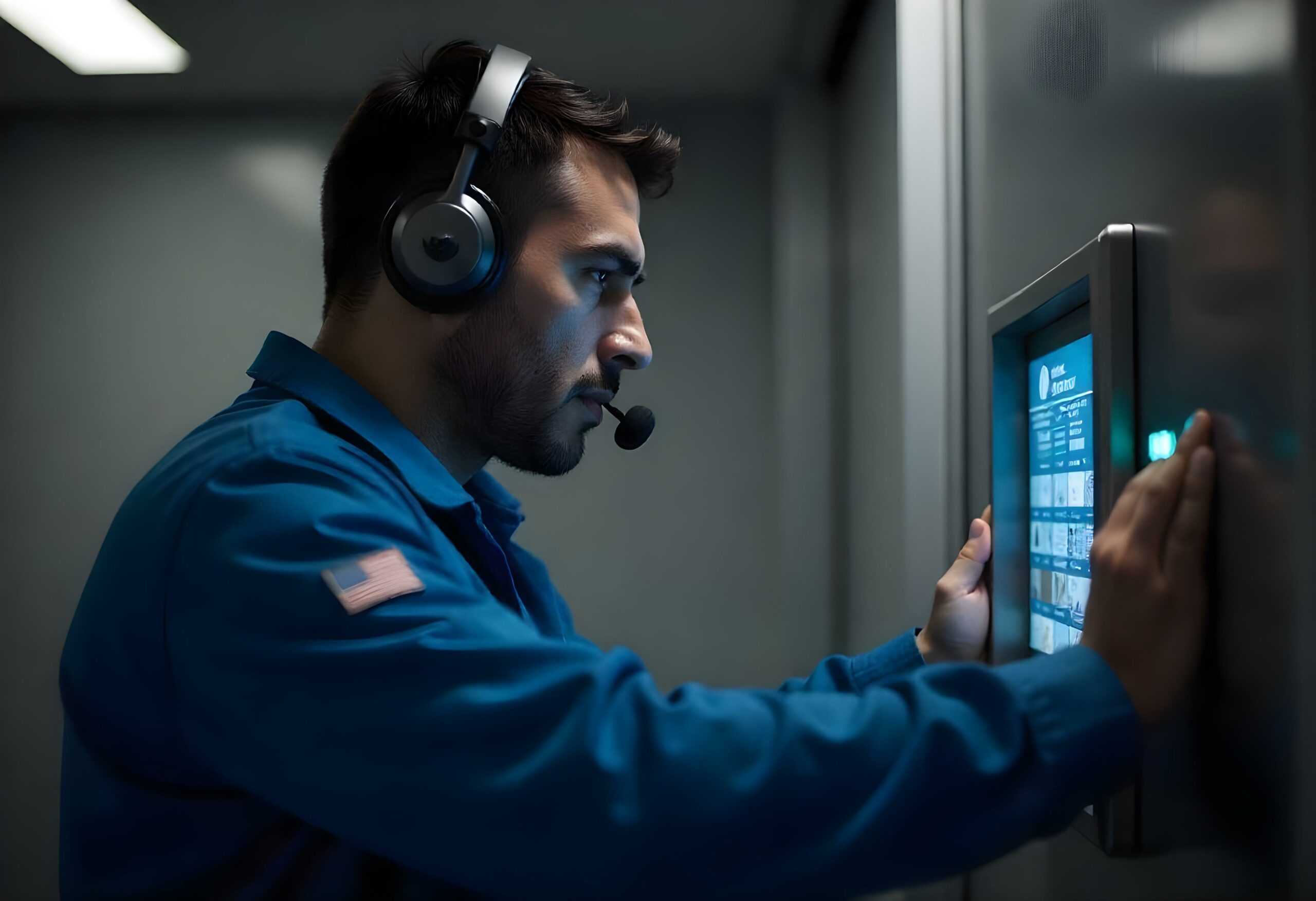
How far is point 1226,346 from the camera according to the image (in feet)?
1.76

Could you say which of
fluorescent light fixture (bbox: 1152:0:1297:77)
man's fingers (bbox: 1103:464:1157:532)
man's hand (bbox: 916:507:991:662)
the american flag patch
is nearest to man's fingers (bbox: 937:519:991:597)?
man's hand (bbox: 916:507:991:662)

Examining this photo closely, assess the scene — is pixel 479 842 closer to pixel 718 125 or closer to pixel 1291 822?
pixel 1291 822

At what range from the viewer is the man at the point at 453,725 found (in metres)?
0.48

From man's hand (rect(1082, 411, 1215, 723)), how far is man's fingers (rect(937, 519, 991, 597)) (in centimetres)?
40

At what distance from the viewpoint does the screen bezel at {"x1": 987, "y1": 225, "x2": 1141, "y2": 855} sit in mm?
642

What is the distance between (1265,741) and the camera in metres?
0.50

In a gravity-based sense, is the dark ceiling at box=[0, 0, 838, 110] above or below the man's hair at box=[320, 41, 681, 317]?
above

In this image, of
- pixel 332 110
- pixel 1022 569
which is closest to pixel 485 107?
pixel 1022 569

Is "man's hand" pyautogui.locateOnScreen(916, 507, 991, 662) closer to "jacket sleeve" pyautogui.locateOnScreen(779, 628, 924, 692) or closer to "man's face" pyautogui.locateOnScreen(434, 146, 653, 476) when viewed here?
"jacket sleeve" pyautogui.locateOnScreen(779, 628, 924, 692)

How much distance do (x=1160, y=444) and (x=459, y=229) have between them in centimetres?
60

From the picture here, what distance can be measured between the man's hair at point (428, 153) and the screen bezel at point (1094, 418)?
49 centimetres

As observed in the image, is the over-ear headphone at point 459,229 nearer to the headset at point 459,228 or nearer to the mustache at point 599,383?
the headset at point 459,228

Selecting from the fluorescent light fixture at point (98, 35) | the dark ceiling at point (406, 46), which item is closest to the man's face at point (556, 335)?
the dark ceiling at point (406, 46)

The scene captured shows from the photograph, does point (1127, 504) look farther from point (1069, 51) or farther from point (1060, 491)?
point (1069, 51)
